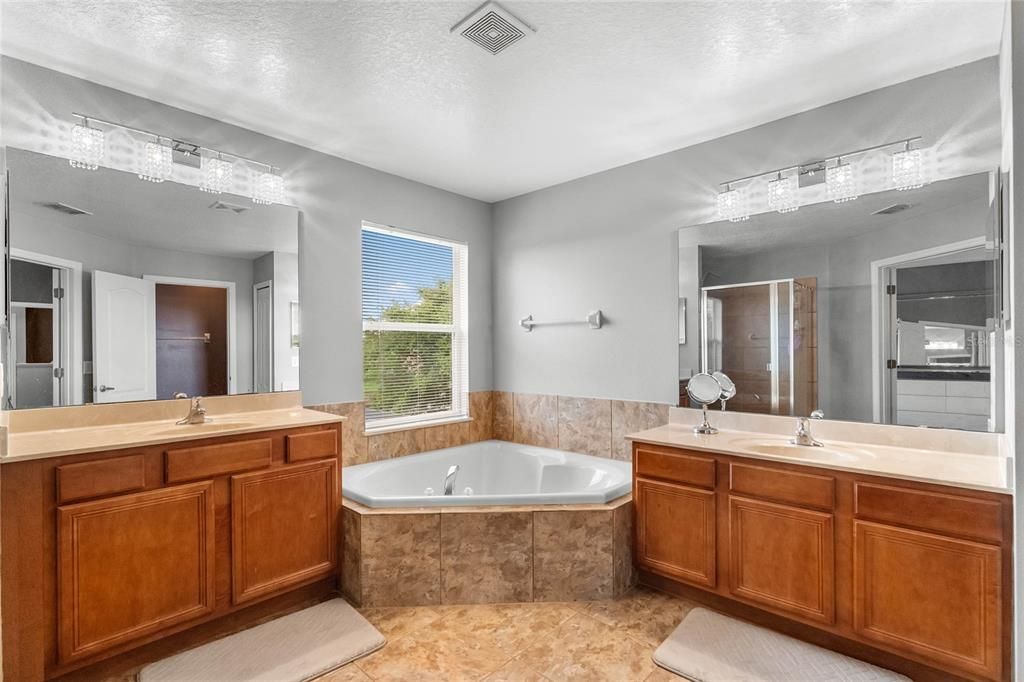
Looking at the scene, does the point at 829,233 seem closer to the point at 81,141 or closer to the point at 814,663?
the point at 814,663

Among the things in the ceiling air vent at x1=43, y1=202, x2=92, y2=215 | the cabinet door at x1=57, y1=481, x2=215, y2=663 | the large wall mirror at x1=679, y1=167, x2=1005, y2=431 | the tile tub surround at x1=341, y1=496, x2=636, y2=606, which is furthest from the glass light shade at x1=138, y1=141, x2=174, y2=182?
the large wall mirror at x1=679, y1=167, x2=1005, y2=431

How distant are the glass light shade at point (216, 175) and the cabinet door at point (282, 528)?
5.03 feet

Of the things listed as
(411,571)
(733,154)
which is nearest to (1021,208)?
(733,154)

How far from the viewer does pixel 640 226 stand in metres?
3.32

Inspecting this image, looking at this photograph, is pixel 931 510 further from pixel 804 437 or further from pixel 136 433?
pixel 136 433

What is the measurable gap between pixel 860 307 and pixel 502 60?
2.04 metres

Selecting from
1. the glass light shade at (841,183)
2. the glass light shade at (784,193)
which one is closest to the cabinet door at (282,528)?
the glass light shade at (784,193)

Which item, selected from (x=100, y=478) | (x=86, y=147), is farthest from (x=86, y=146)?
(x=100, y=478)

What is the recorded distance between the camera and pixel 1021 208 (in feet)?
4.33

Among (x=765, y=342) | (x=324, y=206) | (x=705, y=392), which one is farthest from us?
(x=324, y=206)

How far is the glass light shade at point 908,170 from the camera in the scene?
2352 mm

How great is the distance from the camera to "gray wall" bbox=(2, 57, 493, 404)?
2.24 m

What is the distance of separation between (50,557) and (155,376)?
3.06ft

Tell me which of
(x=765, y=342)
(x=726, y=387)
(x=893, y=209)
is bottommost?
(x=726, y=387)
